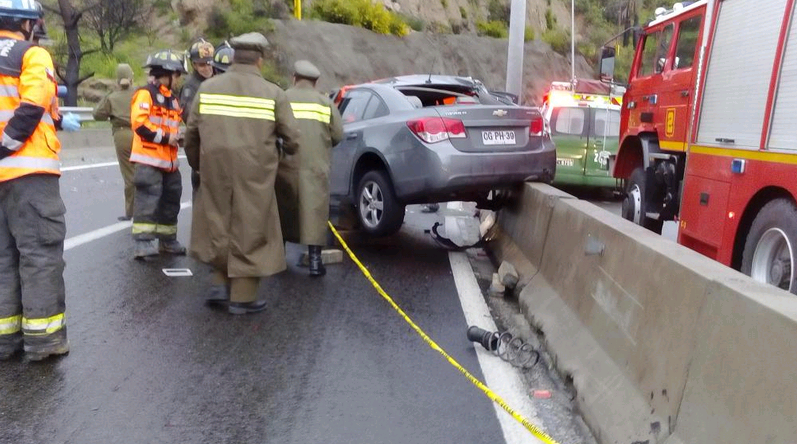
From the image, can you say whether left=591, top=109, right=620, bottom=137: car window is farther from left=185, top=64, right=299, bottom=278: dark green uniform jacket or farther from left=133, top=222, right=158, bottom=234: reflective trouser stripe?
left=185, top=64, right=299, bottom=278: dark green uniform jacket

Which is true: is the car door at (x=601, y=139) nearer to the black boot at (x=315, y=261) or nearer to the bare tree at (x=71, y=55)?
the black boot at (x=315, y=261)

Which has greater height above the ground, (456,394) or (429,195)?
(429,195)

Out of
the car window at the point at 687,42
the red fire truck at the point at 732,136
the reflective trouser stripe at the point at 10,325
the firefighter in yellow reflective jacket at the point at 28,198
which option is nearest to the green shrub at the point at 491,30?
the red fire truck at the point at 732,136

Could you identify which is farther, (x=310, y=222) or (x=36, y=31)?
(x=310, y=222)

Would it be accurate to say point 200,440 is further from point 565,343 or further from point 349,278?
point 349,278

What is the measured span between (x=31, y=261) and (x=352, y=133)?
4.71m

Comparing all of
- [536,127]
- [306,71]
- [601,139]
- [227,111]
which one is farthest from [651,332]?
[601,139]

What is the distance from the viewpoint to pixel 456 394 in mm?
4570

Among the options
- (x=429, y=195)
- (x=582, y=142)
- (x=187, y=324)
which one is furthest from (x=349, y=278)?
(x=582, y=142)

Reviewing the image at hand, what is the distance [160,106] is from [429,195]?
266 cm

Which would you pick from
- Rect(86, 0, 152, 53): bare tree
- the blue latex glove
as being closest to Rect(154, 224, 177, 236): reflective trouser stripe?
the blue latex glove

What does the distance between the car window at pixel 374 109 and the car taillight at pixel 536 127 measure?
4.96 ft

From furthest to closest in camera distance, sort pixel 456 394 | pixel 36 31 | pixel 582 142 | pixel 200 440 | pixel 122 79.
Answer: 1. pixel 582 142
2. pixel 122 79
3. pixel 36 31
4. pixel 456 394
5. pixel 200 440

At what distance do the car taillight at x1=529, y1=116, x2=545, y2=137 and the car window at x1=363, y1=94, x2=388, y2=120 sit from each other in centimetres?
151
